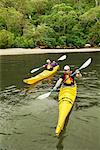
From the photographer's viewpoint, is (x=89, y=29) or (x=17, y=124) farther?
(x=89, y=29)

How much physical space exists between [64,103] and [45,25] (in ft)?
171

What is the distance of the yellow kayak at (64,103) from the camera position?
38.8 feet

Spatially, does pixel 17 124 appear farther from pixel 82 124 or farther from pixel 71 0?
pixel 71 0

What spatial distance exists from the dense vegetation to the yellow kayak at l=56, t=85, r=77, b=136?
39.2 meters

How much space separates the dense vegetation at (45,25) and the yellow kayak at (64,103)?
129 ft

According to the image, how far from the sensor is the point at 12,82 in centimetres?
2273

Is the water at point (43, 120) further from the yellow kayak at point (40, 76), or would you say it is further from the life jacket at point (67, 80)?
the life jacket at point (67, 80)

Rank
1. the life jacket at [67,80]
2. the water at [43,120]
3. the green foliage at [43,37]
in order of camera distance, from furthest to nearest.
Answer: the green foliage at [43,37] < the life jacket at [67,80] < the water at [43,120]

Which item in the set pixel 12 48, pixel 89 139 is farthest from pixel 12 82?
pixel 12 48

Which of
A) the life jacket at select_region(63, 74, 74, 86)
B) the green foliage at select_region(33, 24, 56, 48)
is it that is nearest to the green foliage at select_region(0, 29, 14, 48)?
the green foliage at select_region(33, 24, 56, 48)

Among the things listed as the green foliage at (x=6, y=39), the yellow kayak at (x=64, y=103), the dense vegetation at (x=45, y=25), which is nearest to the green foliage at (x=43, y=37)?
the dense vegetation at (x=45, y=25)

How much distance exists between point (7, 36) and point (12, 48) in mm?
2415

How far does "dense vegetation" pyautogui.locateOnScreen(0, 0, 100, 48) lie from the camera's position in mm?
58562

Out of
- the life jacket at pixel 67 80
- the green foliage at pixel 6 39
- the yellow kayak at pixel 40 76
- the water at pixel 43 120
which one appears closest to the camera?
the water at pixel 43 120
